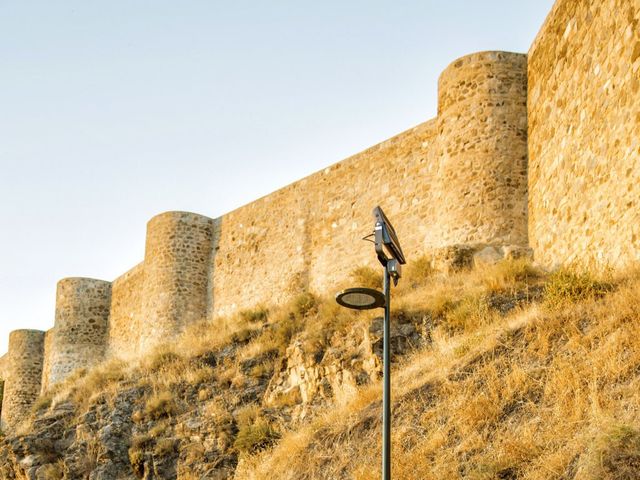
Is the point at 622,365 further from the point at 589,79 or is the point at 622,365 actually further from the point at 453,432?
the point at 589,79

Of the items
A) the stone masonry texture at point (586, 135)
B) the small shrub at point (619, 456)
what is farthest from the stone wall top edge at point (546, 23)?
the small shrub at point (619, 456)

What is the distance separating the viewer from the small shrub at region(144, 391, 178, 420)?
12195 millimetres

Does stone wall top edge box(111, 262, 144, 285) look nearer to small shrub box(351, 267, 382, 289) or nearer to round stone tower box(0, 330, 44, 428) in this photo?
round stone tower box(0, 330, 44, 428)

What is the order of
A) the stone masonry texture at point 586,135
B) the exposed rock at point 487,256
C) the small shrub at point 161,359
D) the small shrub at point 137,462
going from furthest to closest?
the small shrub at point 161,359, the exposed rock at point 487,256, the small shrub at point 137,462, the stone masonry texture at point 586,135

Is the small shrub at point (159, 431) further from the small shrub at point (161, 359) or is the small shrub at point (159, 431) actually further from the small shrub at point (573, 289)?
the small shrub at point (573, 289)

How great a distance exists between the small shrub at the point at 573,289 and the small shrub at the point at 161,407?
19.6 feet

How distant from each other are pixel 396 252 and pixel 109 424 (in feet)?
22.3

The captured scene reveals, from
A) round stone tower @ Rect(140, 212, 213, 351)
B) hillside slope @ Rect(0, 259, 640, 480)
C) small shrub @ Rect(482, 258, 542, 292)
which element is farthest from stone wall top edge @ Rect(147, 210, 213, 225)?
small shrub @ Rect(482, 258, 542, 292)

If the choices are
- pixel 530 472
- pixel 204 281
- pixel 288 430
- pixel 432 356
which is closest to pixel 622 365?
pixel 530 472

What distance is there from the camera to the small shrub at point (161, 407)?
12195 millimetres

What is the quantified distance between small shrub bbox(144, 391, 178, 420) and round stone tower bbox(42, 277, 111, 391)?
42.3ft

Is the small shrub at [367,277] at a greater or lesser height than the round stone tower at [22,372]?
greater

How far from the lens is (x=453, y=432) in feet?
24.5

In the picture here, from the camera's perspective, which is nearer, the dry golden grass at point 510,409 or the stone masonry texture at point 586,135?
the dry golden grass at point 510,409
